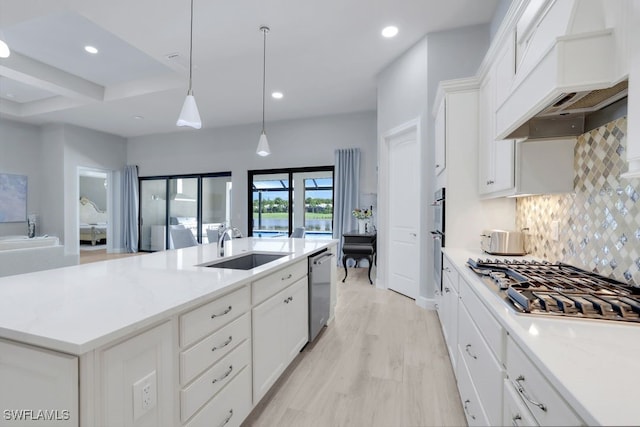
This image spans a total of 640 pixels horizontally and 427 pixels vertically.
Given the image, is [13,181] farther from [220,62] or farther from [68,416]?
[68,416]

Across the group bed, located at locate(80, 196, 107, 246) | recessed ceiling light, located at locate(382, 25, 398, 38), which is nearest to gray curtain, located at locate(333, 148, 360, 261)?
recessed ceiling light, located at locate(382, 25, 398, 38)

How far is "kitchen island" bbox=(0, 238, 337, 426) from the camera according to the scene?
808mm

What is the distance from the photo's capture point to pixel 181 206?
7.59 meters

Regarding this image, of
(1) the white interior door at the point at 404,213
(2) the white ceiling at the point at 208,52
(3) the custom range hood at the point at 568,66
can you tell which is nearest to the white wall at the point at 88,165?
(2) the white ceiling at the point at 208,52

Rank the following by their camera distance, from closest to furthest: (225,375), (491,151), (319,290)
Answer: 1. (225,375)
2. (491,151)
3. (319,290)

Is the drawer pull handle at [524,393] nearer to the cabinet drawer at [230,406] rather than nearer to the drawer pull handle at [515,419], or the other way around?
the drawer pull handle at [515,419]

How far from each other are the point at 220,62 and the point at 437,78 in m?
2.83

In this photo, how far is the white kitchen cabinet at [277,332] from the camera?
5.27 ft

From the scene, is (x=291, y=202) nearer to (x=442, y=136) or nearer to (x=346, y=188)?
(x=346, y=188)

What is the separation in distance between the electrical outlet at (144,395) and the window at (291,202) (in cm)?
528

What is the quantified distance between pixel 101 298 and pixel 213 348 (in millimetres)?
482

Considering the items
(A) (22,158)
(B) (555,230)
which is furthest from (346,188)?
(A) (22,158)

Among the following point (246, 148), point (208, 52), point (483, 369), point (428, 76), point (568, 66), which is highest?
point (208, 52)

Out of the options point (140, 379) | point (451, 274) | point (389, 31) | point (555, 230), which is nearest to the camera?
point (140, 379)
